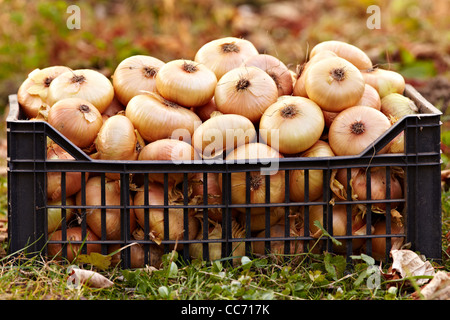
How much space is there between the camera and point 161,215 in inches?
75.8

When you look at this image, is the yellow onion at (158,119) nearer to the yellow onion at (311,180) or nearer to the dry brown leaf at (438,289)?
the yellow onion at (311,180)

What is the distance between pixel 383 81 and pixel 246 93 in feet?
1.85

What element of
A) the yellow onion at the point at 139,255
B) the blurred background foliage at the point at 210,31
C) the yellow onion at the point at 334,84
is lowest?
the yellow onion at the point at 139,255

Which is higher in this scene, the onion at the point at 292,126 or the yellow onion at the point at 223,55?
the yellow onion at the point at 223,55

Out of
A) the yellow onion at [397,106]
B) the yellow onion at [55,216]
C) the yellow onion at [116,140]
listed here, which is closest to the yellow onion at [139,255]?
the yellow onion at [55,216]

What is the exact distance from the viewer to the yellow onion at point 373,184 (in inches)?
75.3

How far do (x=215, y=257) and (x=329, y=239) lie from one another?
0.37 metres

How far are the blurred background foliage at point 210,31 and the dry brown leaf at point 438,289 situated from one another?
211cm

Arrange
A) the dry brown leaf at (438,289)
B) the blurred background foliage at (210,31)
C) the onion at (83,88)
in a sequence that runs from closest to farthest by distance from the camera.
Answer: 1. the dry brown leaf at (438,289)
2. the onion at (83,88)
3. the blurred background foliage at (210,31)

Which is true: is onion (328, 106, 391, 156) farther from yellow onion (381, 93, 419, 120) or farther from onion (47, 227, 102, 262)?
onion (47, 227, 102, 262)

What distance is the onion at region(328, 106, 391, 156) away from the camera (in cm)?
194

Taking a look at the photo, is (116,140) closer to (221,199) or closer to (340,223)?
(221,199)

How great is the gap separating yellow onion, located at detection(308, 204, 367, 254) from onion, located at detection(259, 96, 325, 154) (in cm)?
22

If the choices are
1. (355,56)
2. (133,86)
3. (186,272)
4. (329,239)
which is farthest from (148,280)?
(355,56)
